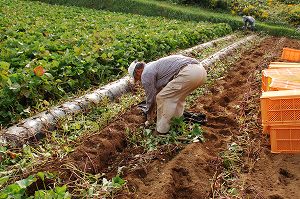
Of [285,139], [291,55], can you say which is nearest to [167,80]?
[285,139]

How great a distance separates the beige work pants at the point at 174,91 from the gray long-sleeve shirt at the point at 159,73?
0.29 ft

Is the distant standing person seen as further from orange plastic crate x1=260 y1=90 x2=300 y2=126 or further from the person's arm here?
orange plastic crate x1=260 y1=90 x2=300 y2=126

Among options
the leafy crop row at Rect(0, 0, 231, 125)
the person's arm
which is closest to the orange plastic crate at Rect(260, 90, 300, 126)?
the person's arm

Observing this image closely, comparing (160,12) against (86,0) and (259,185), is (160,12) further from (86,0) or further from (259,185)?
(259,185)

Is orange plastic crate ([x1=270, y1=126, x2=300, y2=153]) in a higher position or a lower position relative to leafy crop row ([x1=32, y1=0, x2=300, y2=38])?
higher

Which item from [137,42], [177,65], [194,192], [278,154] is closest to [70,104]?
[177,65]

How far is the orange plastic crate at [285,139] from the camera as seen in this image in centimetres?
468

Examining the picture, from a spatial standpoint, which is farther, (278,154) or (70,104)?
(70,104)

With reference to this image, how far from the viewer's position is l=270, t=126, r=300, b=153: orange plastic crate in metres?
4.68

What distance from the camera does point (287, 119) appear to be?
15.2ft

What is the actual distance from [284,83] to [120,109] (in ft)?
8.49

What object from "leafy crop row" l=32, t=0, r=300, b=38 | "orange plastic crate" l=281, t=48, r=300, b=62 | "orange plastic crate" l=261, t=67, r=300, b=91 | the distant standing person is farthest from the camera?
"leafy crop row" l=32, t=0, r=300, b=38

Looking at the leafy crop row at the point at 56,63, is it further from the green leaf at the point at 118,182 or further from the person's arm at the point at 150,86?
the green leaf at the point at 118,182

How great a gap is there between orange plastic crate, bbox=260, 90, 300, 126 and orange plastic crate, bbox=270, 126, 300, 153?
94 millimetres
